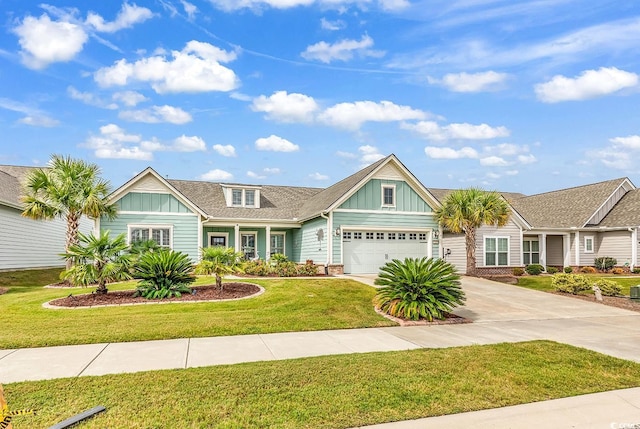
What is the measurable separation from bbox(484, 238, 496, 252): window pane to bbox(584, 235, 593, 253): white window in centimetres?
801

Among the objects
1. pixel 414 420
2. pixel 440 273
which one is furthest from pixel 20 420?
pixel 440 273

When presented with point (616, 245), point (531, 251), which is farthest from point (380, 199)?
point (616, 245)

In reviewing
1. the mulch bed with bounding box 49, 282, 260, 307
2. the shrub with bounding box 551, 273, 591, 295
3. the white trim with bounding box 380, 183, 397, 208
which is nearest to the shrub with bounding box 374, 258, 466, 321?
the mulch bed with bounding box 49, 282, 260, 307

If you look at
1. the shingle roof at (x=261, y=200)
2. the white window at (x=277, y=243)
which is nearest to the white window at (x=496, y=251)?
the shingle roof at (x=261, y=200)

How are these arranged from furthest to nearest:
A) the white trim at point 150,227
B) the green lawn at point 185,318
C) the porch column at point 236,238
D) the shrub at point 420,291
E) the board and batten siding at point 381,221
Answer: the porch column at point 236,238 < the board and batten siding at point 381,221 < the white trim at point 150,227 < the shrub at point 420,291 < the green lawn at point 185,318

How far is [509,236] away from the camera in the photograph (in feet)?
83.2

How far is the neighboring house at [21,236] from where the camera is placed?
20828 mm

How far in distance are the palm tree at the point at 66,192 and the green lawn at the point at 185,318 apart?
5.28 metres

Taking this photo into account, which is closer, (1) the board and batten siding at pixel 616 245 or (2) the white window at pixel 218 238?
(2) the white window at pixel 218 238

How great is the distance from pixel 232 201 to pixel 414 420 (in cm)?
2231

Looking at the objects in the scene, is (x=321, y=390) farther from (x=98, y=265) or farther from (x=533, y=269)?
(x=533, y=269)

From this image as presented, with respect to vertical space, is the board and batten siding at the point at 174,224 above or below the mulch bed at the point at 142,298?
above

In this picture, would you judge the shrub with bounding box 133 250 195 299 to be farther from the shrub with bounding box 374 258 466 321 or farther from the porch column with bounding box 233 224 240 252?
the porch column with bounding box 233 224 240 252

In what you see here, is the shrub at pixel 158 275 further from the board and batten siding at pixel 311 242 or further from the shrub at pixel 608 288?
the shrub at pixel 608 288
